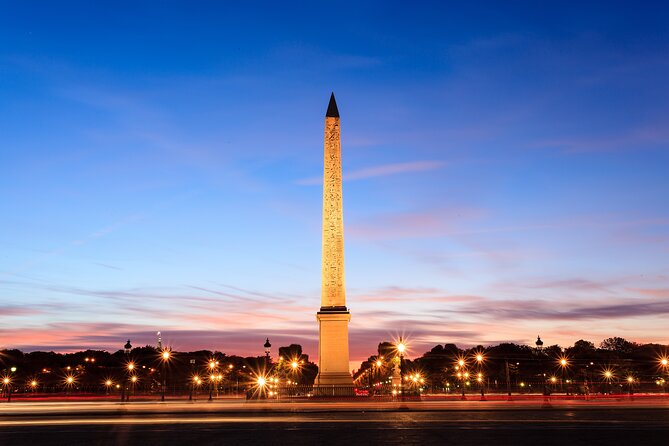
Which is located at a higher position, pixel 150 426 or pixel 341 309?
pixel 341 309

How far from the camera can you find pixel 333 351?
4022cm

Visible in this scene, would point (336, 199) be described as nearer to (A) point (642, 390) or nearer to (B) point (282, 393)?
(B) point (282, 393)

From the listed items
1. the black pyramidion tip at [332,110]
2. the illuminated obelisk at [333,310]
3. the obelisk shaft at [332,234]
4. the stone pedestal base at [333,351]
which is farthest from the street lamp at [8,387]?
the black pyramidion tip at [332,110]

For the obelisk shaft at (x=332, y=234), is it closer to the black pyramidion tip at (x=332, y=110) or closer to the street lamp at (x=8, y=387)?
the black pyramidion tip at (x=332, y=110)

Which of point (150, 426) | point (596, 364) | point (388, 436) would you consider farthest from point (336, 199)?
point (596, 364)

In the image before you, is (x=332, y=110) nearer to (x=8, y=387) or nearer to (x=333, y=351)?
(x=333, y=351)

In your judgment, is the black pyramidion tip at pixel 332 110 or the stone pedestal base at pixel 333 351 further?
the black pyramidion tip at pixel 332 110

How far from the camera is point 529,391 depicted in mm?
59000

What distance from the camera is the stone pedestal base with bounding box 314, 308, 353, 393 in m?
40.0

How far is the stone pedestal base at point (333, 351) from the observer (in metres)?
40.0

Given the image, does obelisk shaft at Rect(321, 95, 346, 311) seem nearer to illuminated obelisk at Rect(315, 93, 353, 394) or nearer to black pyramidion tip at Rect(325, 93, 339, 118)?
illuminated obelisk at Rect(315, 93, 353, 394)

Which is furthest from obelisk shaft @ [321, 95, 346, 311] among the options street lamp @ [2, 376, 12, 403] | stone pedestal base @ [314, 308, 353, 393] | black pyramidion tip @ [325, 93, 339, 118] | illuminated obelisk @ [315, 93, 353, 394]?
street lamp @ [2, 376, 12, 403]

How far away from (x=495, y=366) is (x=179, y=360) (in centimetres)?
8110

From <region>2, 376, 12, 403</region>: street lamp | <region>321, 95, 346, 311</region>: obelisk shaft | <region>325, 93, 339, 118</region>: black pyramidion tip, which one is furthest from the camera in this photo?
<region>2, 376, 12, 403</region>: street lamp
